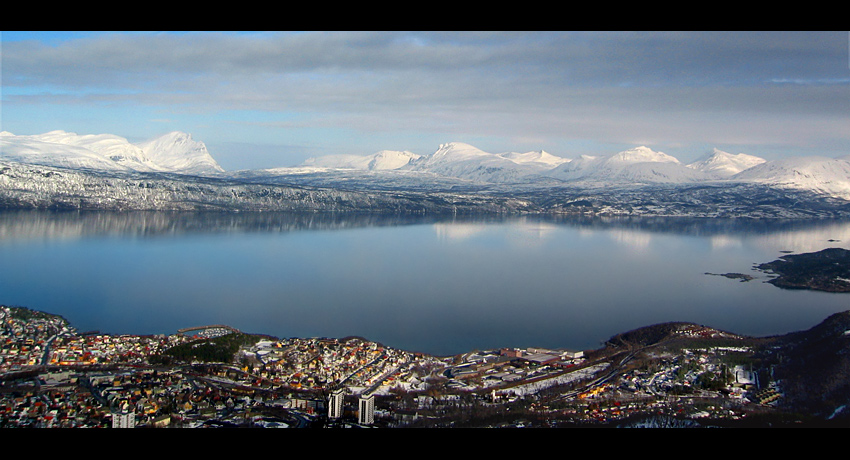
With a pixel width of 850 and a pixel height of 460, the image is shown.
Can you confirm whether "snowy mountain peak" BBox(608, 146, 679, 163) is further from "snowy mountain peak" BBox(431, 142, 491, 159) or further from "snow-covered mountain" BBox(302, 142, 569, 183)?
"snowy mountain peak" BBox(431, 142, 491, 159)

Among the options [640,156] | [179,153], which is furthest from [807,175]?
[179,153]

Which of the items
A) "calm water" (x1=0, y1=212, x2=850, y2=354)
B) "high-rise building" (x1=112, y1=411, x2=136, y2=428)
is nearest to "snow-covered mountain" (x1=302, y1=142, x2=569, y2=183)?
"calm water" (x1=0, y1=212, x2=850, y2=354)

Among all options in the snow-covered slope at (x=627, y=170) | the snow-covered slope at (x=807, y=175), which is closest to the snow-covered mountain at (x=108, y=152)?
the snow-covered slope at (x=627, y=170)

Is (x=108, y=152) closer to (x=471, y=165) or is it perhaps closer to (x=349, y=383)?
(x=471, y=165)
